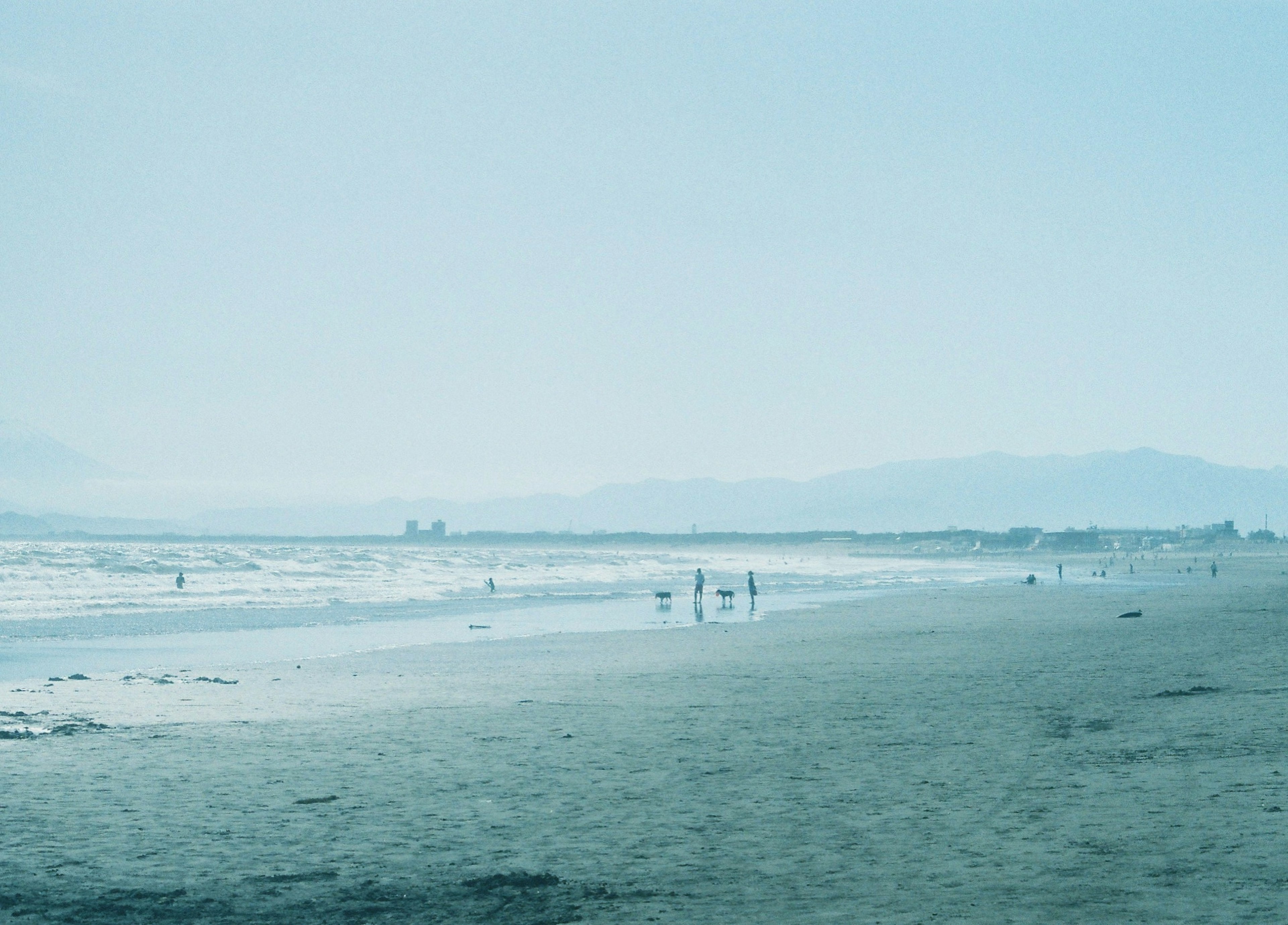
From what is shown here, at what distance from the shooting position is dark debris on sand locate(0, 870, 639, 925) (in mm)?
7500

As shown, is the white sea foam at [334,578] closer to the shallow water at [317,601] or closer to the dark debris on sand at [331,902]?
the shallow water at [317,601]

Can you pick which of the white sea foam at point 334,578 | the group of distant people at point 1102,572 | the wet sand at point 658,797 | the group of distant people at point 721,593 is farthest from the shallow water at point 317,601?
the wet sand at point 658,797

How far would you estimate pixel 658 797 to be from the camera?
10961mm

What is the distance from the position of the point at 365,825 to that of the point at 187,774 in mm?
3253

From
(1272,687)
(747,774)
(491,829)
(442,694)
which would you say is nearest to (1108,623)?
(1272,687)

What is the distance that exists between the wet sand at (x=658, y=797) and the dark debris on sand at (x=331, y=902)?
1.1 inches

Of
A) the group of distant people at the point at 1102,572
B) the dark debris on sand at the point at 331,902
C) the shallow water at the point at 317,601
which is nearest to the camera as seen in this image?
the dark debris on sand at the point at 331,902

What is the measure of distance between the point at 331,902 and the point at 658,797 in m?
3.83

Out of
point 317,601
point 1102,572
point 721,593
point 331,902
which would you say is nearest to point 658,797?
point 331,902

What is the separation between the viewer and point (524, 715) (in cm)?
1658

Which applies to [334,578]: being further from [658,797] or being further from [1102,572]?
[658,797]

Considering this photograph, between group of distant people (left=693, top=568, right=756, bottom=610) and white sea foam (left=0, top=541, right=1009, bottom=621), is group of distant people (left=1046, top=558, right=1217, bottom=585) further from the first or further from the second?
group of distant people (left=693, top=568, right=756, bottom=610)

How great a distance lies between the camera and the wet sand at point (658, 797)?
776 centimetres

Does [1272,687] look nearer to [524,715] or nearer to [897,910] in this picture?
[524,715]
